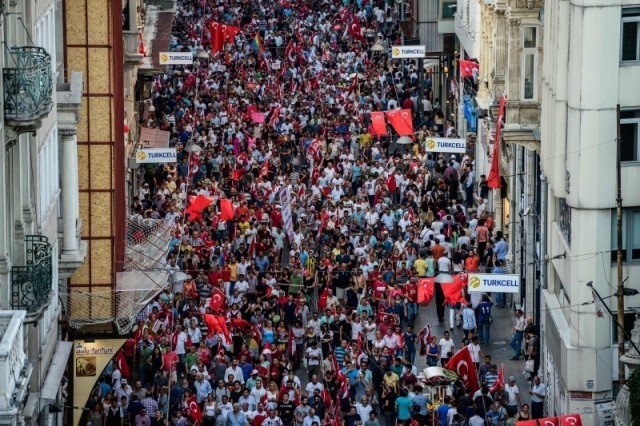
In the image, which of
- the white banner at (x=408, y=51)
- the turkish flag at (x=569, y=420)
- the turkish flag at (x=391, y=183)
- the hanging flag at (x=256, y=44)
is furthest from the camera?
the hanging flag at (x=256, y=44)

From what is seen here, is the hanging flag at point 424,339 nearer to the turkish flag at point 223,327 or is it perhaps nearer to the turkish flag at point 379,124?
the turkish flag at point 223,327

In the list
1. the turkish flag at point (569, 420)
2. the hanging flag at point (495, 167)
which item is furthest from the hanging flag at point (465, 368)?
the hanging flag at point (495, 167)

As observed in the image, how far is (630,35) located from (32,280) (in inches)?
535

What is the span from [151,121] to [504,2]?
73.1 feet

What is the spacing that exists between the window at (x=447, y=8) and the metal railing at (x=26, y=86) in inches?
1894

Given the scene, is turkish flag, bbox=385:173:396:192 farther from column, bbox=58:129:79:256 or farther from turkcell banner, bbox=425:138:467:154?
column, bbox=58:129:79:256

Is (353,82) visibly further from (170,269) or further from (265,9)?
(170,269)

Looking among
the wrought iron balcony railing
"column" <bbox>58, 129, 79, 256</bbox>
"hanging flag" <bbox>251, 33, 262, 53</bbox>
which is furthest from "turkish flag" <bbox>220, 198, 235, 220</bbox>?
"hanging flag" <bbox>251, 33, 262, 53</bbox>

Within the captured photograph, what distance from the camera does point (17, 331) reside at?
3453cm

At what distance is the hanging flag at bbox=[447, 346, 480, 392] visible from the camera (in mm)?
50344

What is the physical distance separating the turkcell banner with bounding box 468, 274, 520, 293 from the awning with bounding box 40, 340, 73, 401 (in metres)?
9.36

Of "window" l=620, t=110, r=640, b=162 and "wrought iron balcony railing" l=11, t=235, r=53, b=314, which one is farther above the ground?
"window" l=620, t=110, r=640, b=162

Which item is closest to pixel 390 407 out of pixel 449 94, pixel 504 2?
pixel 504 2

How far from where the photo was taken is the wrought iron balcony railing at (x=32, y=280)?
39.4 metres
